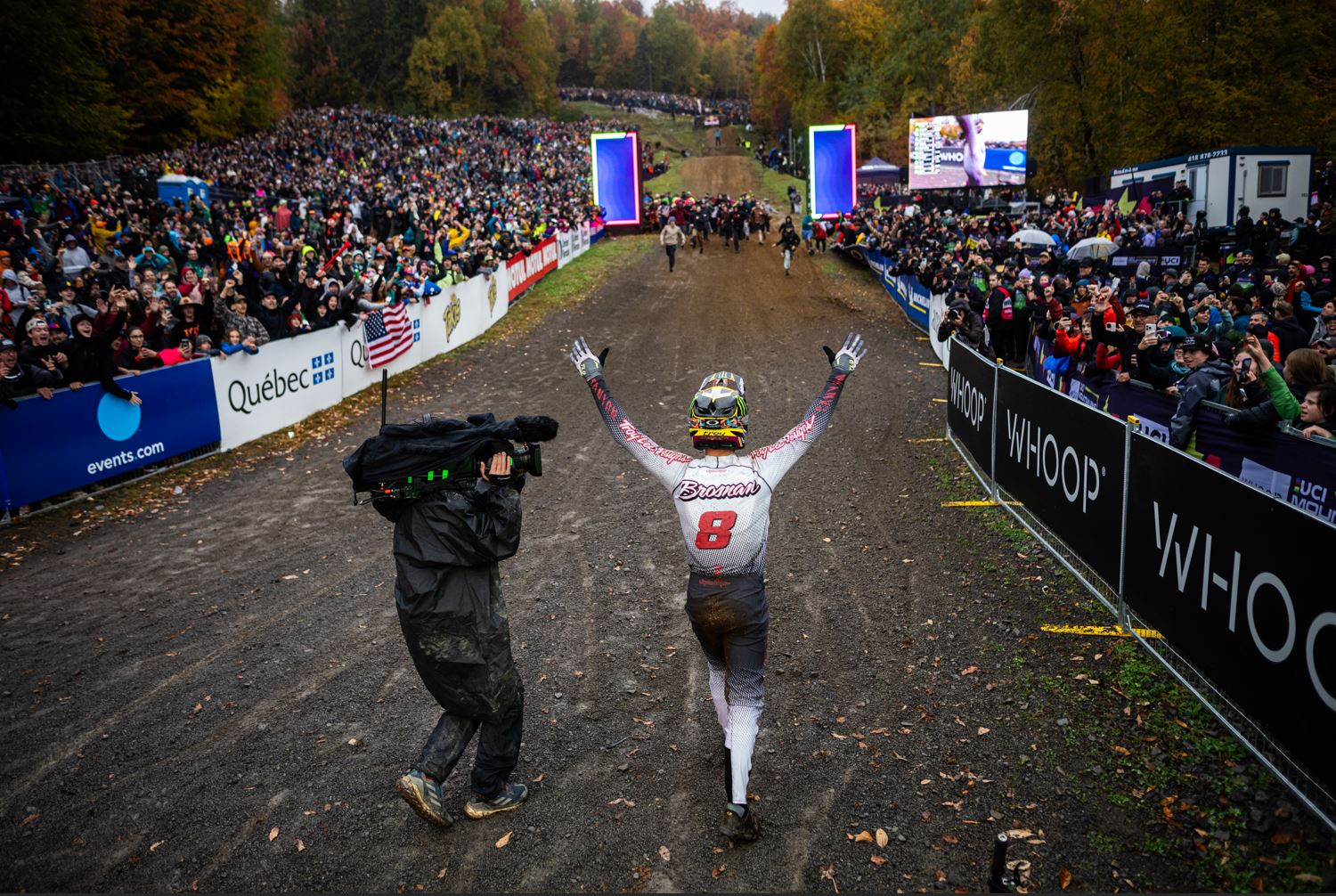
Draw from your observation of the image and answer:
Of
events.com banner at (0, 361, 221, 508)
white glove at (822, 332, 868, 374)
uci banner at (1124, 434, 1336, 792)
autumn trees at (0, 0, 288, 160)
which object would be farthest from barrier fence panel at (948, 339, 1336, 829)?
autumn trees at (0, 0, 288, 160)

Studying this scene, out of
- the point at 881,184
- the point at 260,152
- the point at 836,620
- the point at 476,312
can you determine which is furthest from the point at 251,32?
the point at 836,620

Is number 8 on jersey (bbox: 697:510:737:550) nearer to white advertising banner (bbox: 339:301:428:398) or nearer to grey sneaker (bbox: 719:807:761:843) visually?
grey sneaker (bbox: 719:807:761:843)

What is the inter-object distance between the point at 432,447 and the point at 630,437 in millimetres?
1177

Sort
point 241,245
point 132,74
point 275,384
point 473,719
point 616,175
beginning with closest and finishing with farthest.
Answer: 1. point 473,719
2. point 275,384
3. point 241,245
4. point 616,175
5. point 132,74

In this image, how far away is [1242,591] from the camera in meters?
5.16

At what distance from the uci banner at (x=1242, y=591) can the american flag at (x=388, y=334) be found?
49.5 feet

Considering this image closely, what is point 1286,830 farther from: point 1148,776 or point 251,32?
point 251,32

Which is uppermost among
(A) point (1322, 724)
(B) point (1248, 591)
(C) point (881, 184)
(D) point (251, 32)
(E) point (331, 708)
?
(D) point (251, 32)

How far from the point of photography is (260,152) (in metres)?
43.6

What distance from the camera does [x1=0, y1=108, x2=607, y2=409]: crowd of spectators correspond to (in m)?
12.4

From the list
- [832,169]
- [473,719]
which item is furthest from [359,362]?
[832,169]

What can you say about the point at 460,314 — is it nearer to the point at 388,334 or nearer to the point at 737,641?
the point at 388,334

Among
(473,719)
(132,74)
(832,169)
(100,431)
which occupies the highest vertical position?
(132,74)

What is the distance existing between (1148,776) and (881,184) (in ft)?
187
